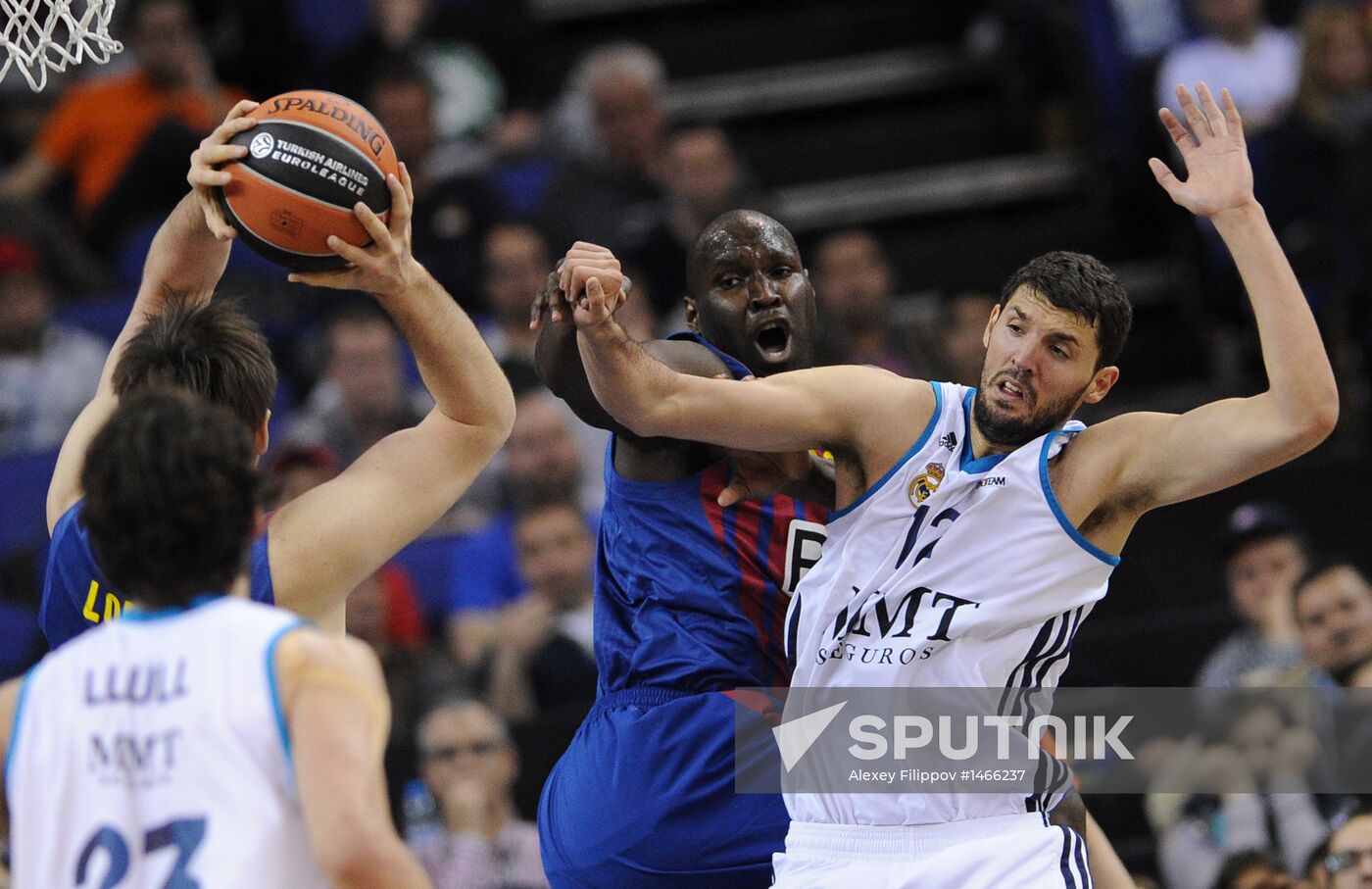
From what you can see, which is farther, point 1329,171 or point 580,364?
point 1329,171

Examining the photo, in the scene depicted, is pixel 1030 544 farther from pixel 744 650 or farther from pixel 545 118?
pixel 545 118

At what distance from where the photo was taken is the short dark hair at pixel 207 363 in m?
4.26

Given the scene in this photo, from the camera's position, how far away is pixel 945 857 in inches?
171

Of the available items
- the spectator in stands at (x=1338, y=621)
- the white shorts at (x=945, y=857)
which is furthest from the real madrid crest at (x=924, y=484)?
the spectator in stands at (x=1338, y=621)

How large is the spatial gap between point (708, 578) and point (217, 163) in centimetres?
168

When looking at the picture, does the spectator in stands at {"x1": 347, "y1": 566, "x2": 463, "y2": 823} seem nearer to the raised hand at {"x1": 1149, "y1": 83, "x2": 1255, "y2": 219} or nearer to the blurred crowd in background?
the blurred crowd in background

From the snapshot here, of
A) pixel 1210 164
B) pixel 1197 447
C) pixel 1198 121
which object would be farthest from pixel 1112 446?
pixel 1198 121

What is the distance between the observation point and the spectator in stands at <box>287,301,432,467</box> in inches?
368

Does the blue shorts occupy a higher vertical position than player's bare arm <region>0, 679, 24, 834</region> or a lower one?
higher

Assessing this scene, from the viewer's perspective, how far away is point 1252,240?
4.32m

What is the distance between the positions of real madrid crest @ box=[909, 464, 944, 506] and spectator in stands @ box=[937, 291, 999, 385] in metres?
5.06

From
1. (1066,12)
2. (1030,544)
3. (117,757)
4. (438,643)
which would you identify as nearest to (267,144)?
(117,757)

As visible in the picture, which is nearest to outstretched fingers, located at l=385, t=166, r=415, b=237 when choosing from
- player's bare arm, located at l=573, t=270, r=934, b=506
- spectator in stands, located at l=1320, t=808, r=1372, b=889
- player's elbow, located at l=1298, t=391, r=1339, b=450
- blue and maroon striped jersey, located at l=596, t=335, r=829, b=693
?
player's bare arm, located at l=573, t=270, r=934, b=506

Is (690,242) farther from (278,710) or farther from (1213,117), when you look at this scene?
(278,710)
